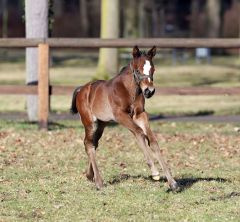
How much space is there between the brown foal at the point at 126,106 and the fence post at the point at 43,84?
4.71 meters

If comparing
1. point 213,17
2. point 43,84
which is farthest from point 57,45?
point 213,17

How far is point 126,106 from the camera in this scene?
372 inches

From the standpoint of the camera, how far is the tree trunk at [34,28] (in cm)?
1580

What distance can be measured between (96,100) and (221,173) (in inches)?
93.1

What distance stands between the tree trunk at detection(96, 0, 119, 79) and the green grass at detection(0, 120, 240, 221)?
9.73 m

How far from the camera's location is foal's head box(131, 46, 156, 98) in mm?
8797

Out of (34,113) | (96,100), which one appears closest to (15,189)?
(96,100)

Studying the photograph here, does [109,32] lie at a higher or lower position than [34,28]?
lower

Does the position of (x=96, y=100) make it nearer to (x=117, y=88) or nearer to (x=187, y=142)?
(x=117, y=88)

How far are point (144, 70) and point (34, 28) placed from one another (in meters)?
7.38

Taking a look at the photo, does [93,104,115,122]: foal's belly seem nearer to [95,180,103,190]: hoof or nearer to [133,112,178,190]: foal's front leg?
[133,112,178,190]: foal's front leg

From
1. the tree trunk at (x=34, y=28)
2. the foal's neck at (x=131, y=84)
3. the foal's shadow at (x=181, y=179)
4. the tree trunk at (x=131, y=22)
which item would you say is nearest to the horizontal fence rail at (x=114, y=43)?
the tree trunk at (x=34, y=28)

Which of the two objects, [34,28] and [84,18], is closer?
[34,28]

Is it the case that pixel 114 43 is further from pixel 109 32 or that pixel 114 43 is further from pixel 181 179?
pixel 109 32
